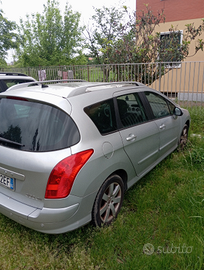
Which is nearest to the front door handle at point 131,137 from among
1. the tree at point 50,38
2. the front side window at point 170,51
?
the front side window at point 170,51

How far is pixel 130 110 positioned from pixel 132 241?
1.65m

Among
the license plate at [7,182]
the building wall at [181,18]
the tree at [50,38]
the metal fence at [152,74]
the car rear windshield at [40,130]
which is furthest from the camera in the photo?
the tree at [50,38]

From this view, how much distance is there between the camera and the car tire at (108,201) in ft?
7.89

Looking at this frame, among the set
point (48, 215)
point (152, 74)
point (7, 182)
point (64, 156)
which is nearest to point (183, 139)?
point (64, 156)

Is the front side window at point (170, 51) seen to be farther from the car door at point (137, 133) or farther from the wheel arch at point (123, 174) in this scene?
the wheel arch at point (123, 174)

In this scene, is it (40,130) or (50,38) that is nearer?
(40,130)

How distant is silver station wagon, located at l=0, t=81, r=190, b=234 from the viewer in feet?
6.71

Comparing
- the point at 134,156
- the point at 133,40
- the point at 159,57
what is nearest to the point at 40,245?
the point at 134,156

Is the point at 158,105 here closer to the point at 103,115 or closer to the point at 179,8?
the point at 103,115

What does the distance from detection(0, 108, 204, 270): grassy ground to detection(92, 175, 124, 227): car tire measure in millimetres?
103

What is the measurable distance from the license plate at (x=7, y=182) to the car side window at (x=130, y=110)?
1.46 metres

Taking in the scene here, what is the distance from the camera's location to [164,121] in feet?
12.5

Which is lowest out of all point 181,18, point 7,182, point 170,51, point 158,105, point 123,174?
point 123,174

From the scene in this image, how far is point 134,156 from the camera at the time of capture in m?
2.94
